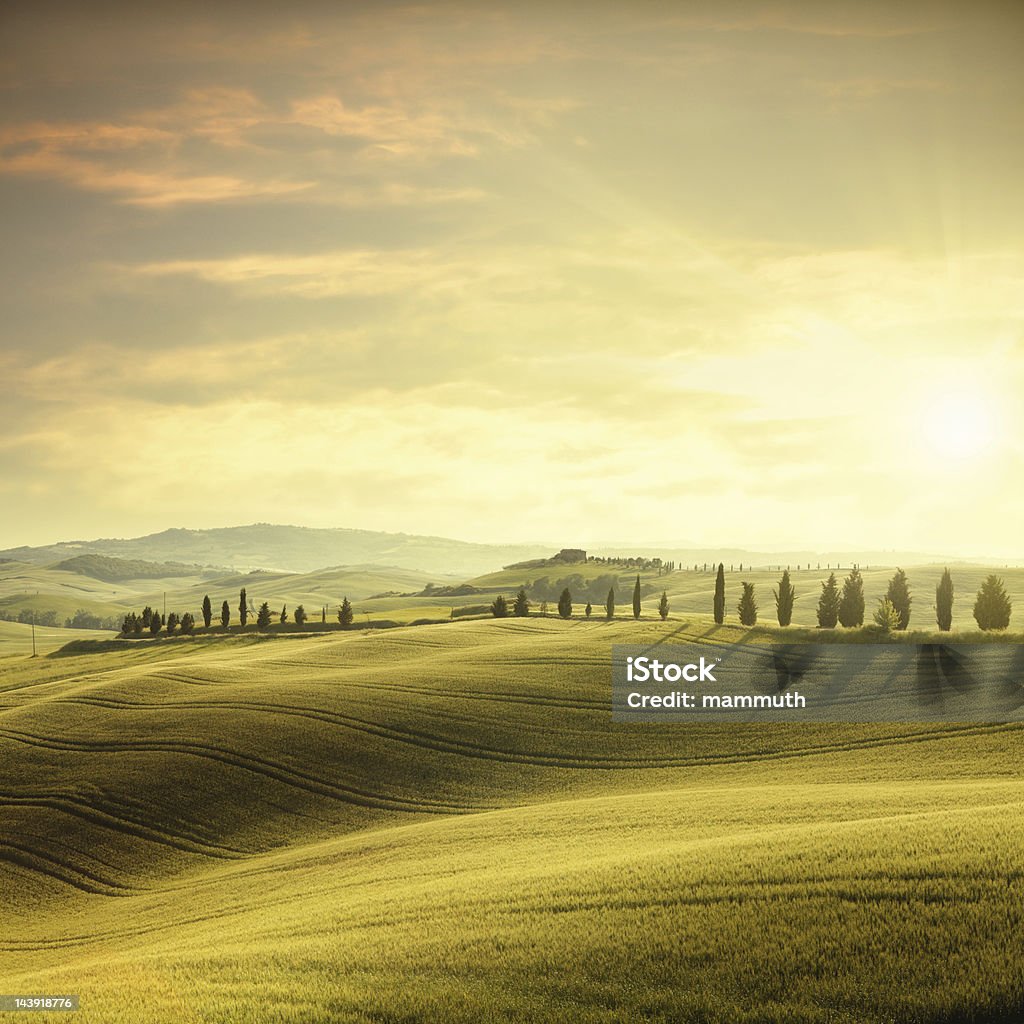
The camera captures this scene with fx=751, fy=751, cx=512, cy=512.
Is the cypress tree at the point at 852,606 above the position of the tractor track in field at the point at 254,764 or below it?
above

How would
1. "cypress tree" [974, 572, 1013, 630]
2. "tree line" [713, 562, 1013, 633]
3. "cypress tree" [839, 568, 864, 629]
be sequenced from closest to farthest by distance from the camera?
1. "cypress tree" [974, 572, 1013, 630]
2. "tree line" [713, 562, 1013, 633]
3. "cypress tree" [839, 568, 864, 629]

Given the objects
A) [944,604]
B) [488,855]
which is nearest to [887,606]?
[944,604]

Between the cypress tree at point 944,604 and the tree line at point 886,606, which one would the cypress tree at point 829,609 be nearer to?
the tree line at point 886,606

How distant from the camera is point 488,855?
2622 centimetres

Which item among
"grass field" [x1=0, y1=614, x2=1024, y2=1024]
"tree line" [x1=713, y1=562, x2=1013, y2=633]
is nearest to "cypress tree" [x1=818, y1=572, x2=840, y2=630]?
"tree line" [x1=713, y1=562, x2=1013, y2=633]

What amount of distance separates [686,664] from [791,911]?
49042 millimetres

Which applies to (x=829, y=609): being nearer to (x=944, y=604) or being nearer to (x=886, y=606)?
(x=944, y=604)

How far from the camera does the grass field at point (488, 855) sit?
13.2m

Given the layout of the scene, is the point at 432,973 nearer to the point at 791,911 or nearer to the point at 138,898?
the point at 791,911

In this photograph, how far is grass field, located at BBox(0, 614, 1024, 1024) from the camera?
13.2 m

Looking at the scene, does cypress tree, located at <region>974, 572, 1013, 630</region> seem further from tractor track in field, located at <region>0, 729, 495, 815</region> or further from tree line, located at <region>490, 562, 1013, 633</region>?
tractor track in field, located at <region>0, 729, 495, 815</region>

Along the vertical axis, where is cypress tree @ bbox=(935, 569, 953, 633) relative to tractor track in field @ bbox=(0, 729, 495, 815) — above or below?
above

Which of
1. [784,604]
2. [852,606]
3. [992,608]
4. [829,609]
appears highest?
[992,608]

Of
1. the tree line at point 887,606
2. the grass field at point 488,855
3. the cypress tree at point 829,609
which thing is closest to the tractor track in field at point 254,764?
the grass field at point 488,855
